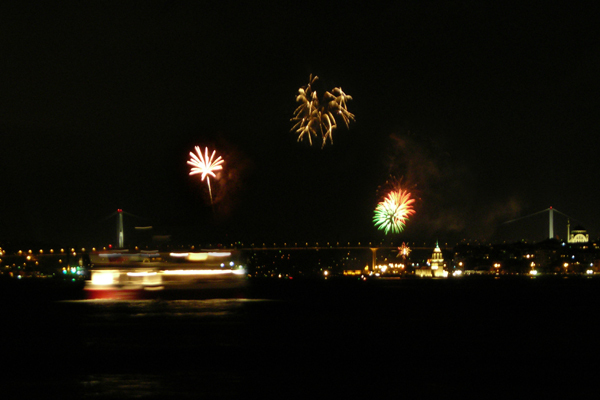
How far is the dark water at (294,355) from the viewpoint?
41.2 ft

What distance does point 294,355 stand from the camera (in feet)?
54.9

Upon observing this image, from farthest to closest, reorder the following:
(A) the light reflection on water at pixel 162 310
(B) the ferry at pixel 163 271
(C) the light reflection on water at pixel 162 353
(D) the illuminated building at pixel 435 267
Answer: (D) the illuminated building at pixel 435 267
(B) the ferry at pixel 163 271
(A) the light reflection on water at pixel 162 310
(C) the light reflection on water at pixel 162 353

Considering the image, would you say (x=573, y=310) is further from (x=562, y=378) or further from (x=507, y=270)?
(x=507, y=270)

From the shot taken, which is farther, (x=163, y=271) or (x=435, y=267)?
(x=435, y=267)

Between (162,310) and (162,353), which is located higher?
(162,353)

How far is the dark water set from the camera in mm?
12562

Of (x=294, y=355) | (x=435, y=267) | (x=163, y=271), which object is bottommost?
(x=435, y=267)

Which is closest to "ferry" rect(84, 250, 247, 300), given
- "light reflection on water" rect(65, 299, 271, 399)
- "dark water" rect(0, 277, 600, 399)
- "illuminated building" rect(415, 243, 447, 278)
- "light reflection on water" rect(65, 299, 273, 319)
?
"light reflection on water" rect(65, 299, 273, 319)

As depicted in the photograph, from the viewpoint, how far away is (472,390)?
12.4 m

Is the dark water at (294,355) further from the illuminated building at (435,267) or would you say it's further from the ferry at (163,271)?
the illuminated building at (435,267)

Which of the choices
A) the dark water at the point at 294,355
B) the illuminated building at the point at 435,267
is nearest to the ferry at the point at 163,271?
the dark water at the point at 294,355

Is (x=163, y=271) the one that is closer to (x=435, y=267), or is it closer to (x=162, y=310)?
(x=162, y=310)

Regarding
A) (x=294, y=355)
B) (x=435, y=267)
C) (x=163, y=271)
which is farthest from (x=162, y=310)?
(x=435, y=267)

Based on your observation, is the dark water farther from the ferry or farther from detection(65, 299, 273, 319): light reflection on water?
the ferry
